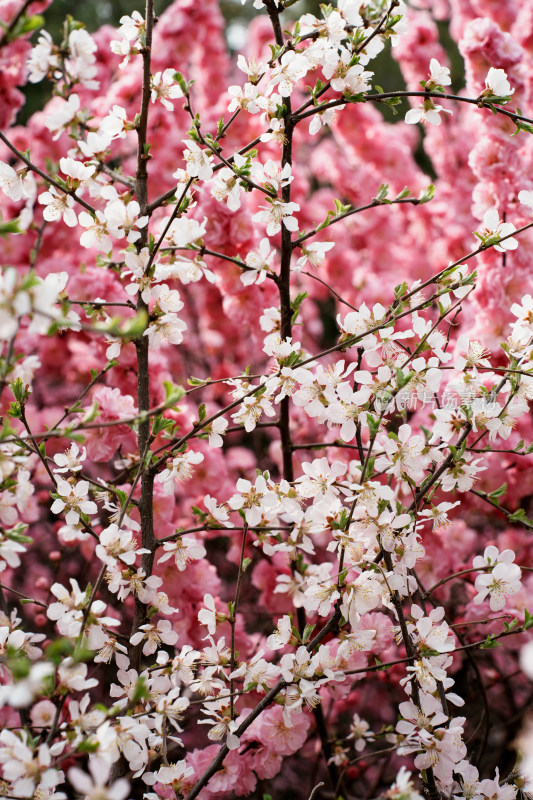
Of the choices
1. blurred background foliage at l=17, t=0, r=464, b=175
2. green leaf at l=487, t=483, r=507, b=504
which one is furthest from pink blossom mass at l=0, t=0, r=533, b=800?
blurred background foliage at l=17, t=0, r=464, b=175

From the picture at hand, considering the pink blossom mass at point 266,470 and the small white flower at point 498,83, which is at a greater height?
the small white flower at point 498,83

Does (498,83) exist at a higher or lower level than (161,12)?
lower

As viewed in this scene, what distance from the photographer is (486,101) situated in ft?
3.15

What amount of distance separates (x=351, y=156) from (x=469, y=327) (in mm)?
1356

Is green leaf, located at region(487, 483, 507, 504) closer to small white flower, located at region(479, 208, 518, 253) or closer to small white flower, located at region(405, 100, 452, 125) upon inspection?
small white flower, located at region(479, 208, 518, 253)

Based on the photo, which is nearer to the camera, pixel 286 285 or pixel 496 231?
pixel 496 231

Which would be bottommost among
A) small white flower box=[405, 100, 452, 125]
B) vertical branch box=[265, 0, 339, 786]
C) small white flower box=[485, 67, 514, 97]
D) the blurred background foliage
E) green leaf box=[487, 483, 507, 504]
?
green leaf box=[487, 483, 507, 504]

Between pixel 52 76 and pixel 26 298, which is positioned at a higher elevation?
pixel 52 76

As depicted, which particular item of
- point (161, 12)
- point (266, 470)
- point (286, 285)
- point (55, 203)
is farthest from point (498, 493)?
point (161, 12)

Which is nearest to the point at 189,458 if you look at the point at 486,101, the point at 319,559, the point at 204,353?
the point at 486,101

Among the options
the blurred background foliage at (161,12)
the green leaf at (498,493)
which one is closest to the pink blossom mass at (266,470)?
the green leaf at (498,493)

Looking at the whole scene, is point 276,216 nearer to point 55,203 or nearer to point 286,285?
point 286,285

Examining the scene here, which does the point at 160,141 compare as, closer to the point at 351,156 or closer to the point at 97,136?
the point at 351,156

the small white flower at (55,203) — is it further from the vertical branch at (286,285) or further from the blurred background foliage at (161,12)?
the blurred background foliage at (161,12)
